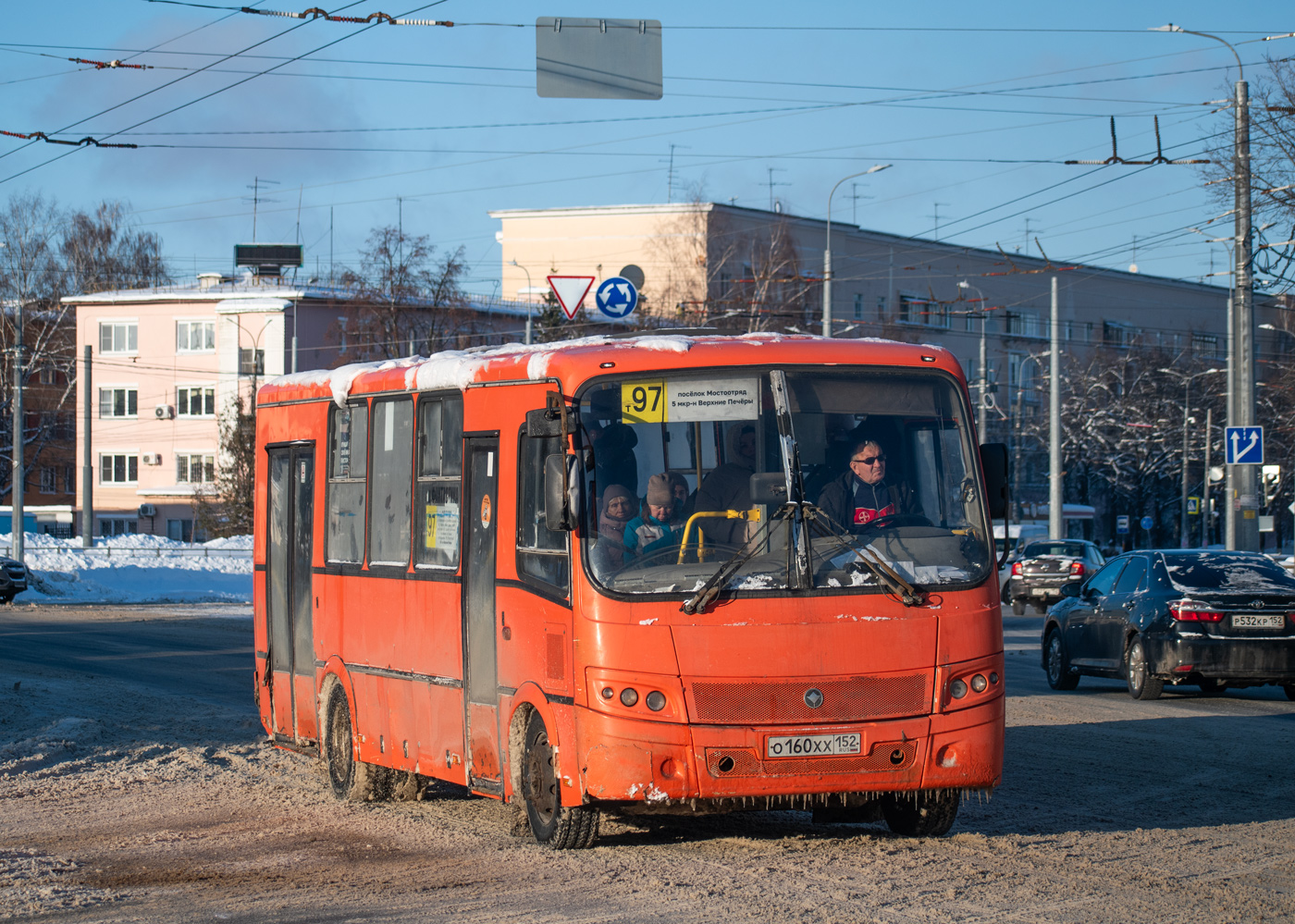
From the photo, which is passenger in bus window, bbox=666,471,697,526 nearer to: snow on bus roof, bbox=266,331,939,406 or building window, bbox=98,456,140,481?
snow on bus roof, bbox=266,331,939,406

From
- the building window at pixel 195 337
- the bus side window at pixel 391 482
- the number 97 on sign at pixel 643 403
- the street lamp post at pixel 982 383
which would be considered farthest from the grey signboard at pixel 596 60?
the building window at pixel 195 337

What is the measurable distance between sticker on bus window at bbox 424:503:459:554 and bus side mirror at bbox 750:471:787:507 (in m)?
2.13

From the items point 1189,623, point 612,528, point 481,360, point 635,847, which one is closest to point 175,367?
point 1189,623

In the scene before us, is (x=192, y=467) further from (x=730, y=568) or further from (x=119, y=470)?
(x=730, y=568)

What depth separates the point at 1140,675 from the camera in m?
16.2

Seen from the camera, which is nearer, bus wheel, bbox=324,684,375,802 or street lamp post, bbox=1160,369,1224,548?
bus wheel, bbox=324,684,375,802

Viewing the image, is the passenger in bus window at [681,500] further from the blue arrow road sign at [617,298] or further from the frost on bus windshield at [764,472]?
the blue arrow road sign at [617,298]

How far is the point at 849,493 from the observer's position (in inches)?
316

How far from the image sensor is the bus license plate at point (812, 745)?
7609 millimetres

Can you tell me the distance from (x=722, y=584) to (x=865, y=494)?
911 millimetres

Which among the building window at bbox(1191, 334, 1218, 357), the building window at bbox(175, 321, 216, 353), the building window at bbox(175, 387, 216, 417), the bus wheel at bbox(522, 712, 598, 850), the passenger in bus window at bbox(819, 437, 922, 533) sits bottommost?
the bus wheel at bbox(522, 712, 598, 850)

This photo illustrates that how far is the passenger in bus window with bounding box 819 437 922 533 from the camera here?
26.1 feet

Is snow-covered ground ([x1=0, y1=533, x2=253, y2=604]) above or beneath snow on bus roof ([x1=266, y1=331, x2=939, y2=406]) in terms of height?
beneath

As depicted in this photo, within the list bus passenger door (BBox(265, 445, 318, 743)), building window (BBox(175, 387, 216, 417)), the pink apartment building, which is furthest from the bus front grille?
building window (BBox(175, 387, 216, 417))
